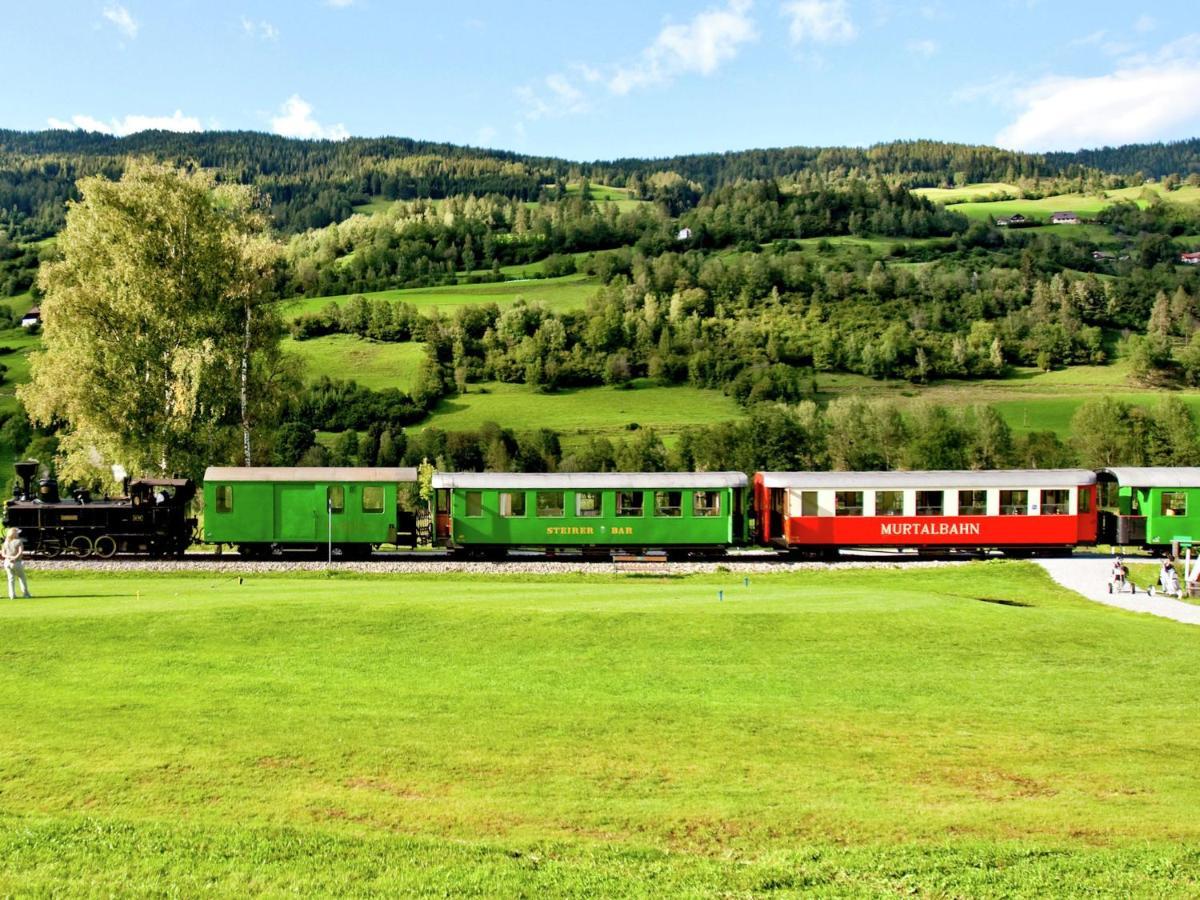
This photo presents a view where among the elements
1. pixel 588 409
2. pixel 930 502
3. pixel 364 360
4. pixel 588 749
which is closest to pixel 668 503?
pixel 930 502

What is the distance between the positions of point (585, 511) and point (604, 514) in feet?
2.48

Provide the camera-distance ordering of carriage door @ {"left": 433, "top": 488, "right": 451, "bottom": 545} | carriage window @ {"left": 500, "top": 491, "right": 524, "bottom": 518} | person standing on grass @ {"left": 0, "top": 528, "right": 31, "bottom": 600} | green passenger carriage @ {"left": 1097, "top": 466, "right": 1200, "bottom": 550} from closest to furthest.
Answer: person standing on grass @ {"left": 0, "top": 528, "right": 31, "bottom": 600} < carriage window @ {"left": 500, "top": 491, "right": 524, "bottom": 518} < carriage door @ {"left": 433, "top": 488, "right": 451, "bottom": 545} < green passenger carriage @ {"left": 1097, "top": 466, "right": 1200, "bottom": 550}

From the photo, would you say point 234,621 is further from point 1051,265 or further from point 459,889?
point 1051,265

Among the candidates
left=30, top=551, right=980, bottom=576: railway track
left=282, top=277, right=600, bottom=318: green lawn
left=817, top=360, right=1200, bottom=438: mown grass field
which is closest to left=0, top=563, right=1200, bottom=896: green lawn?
left=30, top=551, right=980, bottom=576: railway track

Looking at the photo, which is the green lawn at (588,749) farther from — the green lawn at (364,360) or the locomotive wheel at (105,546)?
the green lawn at (364,360)

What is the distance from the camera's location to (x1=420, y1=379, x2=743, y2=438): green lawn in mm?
99438

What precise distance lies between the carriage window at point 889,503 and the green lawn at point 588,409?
58143mm

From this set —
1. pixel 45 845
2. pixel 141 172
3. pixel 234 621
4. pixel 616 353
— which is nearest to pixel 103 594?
pixel 234 621

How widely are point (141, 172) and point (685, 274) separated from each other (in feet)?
337

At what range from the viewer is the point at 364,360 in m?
112

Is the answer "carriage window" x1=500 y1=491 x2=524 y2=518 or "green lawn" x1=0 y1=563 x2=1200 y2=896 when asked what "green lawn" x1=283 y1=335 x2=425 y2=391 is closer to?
"carriage window" x1=500 y1=491 x2=524 y2=518

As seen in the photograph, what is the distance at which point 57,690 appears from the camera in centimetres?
1400

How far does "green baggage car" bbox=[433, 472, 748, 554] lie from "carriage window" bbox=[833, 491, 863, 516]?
3.87 metres

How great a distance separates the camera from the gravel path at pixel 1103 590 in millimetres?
26828
